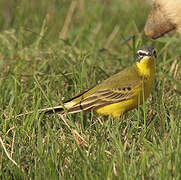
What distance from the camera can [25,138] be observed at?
383 centimetres

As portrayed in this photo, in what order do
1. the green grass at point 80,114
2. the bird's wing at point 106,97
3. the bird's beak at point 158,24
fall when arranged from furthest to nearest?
the bird's beak at point 158,24
the bird's wing at point 106,97
the green grass at point 80,114

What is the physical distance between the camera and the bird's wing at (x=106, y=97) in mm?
4410

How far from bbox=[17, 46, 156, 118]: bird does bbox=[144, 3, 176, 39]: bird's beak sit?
0.25 meters

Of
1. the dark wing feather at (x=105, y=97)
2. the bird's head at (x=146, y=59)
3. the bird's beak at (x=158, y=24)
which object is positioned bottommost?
the dark wing feather at (x=105, y=97)

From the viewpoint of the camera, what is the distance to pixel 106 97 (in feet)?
14.8

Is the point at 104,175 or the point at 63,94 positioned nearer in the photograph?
the point at 104,175

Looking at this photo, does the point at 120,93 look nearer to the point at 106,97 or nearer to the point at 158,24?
the point at 106,97

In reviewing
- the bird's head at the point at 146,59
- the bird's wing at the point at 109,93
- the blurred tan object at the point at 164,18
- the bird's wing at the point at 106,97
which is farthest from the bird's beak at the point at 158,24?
the bird's wing at the point at 106,97

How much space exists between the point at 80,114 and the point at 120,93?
1.43ft

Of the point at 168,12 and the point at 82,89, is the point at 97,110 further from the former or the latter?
the point at 168,12

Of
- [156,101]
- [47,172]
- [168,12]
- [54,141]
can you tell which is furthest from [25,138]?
[168,12]

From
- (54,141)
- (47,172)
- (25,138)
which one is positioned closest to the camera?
(47,172)

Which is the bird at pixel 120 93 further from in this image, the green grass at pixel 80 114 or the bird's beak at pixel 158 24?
the bird's beak at pixel 158 24

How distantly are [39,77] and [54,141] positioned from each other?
1.90 m
